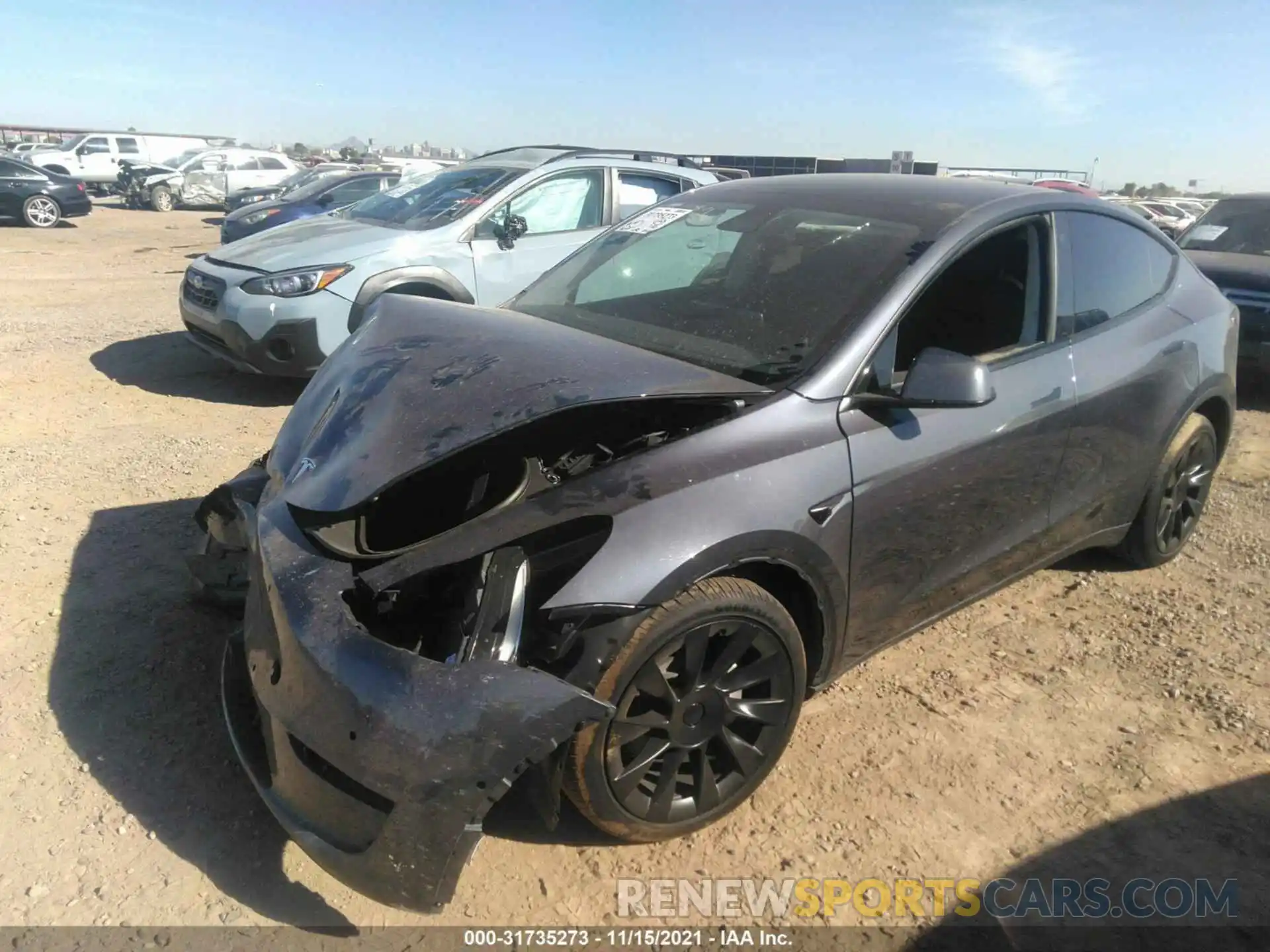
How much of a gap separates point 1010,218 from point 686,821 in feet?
7.64

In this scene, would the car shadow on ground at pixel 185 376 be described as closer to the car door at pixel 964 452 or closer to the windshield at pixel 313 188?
the car door at pixel 964 452

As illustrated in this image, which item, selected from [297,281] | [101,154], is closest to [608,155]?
[297,281]

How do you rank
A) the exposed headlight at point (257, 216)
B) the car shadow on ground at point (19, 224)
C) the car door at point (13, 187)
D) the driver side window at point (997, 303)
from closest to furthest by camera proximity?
the driver side window at point (997, 303) → the exposed headlight at point (257, 216) → the car door at point (13, 187) → the car shadow on ground at point (19, 224)

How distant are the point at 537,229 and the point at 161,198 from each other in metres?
21.7

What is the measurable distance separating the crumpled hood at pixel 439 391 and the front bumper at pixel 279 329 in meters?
3.18

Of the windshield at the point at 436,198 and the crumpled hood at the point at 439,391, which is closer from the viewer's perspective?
the crumpled hood at the point at 439,391

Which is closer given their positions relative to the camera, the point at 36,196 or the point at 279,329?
the point at 279,329

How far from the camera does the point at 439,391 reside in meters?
2.53

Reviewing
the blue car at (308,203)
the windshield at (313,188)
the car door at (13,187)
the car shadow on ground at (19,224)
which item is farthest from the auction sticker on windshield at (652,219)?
the car door at (13,187)

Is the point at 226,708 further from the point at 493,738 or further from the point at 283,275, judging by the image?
the point at 283,275

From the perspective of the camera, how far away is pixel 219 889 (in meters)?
2.28

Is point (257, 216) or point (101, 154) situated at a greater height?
point (257, 216)

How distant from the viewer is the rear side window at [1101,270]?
3297 mm

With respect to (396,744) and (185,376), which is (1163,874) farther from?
(185,376)
